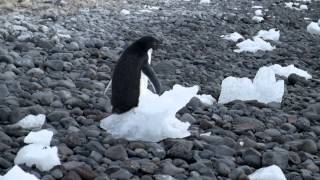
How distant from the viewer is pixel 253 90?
426 centimetres

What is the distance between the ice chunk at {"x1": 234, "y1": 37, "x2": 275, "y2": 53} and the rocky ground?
127 millimetres

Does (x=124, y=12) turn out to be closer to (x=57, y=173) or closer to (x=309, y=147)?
(x=309, y=147)

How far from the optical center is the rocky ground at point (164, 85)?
284 centimetres

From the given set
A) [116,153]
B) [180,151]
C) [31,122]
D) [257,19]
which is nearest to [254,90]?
[180,151]

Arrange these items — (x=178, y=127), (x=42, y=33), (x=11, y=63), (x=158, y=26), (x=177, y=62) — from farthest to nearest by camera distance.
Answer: (x=158, y=26) → (x=42, y=33) → (x=177, y=62) → (x=11, y=63) → (x=178, y=127)

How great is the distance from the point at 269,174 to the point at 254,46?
3.97 meters

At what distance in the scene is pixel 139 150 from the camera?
297 centimetres

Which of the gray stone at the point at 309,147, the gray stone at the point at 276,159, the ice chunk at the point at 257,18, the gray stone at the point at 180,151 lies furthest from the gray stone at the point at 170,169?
the ice chunk at the point at 257,18

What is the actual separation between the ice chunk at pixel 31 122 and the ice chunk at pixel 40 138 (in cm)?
23

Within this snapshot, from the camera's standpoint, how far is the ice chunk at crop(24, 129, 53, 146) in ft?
9.54

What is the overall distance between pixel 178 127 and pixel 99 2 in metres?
5.83

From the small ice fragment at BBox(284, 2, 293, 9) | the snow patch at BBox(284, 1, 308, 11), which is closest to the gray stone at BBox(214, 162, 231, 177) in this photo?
the snow patch at BBox(284, 1, 308, 11)

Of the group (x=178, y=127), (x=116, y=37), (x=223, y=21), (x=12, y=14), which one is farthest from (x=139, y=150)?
(x=223, y=21)

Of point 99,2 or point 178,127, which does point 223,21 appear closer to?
point 99,2
